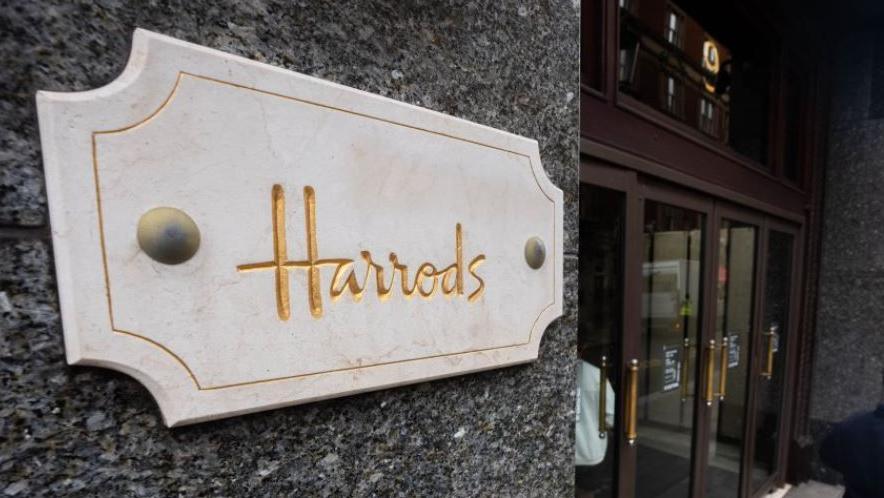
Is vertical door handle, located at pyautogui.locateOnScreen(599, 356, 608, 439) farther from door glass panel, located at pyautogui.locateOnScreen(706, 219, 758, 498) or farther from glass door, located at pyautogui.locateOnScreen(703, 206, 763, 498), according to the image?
door glass panel, located at pyautogui.locateOnScreen(706, 219, 758, 498)

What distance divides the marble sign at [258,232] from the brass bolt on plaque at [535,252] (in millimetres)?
124

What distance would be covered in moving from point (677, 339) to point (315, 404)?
2.71 m

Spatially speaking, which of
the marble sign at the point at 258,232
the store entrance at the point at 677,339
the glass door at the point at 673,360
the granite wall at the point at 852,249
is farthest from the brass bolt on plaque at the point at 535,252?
the granite wall at the point at 852,249

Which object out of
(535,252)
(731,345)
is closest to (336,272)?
(535,252)

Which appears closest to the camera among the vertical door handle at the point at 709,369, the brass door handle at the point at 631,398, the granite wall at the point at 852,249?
the brass door handle at the point at 631,398

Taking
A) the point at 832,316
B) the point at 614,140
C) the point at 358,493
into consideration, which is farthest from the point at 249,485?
the point at 832,316

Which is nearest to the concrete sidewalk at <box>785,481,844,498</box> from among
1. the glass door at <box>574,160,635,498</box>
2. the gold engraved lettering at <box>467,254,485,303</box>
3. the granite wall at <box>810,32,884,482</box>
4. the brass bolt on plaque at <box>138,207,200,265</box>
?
the granite wall at <box>810,32,884,482</box>

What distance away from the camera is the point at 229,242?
2.09 ft

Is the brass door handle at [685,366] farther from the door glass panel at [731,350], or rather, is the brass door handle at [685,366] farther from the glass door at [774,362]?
the glass door at [774,362]

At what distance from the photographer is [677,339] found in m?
2.70

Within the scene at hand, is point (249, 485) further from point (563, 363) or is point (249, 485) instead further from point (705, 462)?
point (705, 462)

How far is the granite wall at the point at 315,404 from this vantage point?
1.79 feet

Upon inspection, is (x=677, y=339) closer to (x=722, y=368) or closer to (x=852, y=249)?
(x=722, y=368)

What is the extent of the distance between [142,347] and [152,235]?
0.54 ft
